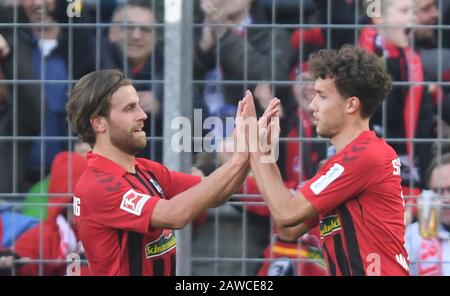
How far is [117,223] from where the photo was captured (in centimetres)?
569

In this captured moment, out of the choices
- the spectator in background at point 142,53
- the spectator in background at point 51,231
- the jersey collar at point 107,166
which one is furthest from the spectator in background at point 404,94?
the jersey collar at point 107,166

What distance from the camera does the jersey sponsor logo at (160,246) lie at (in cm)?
577

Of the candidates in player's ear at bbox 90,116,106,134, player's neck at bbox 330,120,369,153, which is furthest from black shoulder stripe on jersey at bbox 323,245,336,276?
player's ear at bbox 90,116,106,134

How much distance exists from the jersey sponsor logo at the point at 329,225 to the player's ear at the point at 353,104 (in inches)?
17.8

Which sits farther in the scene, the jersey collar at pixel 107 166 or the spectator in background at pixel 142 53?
the spectator in background at pixel 142 53

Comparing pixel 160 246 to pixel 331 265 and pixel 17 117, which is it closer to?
pixel 331 265

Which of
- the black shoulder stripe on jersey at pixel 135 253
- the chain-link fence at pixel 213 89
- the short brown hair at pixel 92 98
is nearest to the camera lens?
the black shoulder stripe on jersey at pixel 135 253

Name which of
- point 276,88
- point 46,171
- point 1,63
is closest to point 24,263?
point 46,171

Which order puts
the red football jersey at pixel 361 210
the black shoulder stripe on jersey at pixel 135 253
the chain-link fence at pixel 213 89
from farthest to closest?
the chain-link fence at pixel 213 89
the black shoulder stripe on jersey at pixel 135 253
the red football jersey at pixel 361 210

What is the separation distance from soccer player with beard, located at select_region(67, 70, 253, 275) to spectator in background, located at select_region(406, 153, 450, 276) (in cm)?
159

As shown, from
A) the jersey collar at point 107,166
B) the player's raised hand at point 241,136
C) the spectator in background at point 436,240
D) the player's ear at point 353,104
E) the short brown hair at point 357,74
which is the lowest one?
the spectator in background at point 436,240

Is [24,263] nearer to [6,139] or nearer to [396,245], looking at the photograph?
[6,139]

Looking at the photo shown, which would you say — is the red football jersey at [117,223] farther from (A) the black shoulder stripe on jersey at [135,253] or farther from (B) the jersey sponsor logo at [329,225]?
(B) the jersey sponsor logo at [329,225]

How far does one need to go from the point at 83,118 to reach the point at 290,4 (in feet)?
5.59
